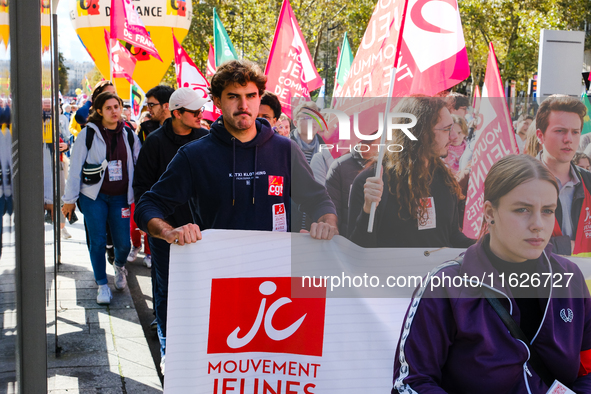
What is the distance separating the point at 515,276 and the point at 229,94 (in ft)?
5.94

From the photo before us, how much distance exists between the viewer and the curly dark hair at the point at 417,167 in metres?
2.27

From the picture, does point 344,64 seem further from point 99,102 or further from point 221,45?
point 99,102

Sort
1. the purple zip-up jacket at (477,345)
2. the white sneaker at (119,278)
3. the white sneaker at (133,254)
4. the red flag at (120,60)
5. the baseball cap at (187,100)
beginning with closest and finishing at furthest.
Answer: the purple zip-up jacket at (477,345)
the baseball cap at (187,100)
the white sneaker at (119,278)
the white sneaker at (133,254)
the red flag at (120,60)

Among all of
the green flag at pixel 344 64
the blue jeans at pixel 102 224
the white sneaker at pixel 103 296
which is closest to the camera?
the white sneaker at pixel 103 296

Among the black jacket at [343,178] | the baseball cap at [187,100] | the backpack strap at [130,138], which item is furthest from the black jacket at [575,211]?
the backpack strap at [130,138]

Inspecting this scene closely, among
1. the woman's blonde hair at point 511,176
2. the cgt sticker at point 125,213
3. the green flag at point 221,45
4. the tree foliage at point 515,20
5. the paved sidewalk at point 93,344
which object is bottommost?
the paved sidewalk at point 93,344

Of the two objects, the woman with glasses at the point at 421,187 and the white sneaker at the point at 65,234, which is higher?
the woman with glasses at the point at 421,187

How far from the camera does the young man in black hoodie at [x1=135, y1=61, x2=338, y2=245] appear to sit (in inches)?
126

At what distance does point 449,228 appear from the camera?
2.30 meters

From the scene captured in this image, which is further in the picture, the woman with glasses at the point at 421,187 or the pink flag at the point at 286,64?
the pink flag at the point at 286,64

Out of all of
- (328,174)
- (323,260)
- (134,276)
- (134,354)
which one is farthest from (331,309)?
(134,276)

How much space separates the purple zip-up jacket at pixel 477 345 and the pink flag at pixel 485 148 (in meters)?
0.20

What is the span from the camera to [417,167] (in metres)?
2.27

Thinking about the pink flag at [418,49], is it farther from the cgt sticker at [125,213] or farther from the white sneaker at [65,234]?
the white sneaker at [65,234]
